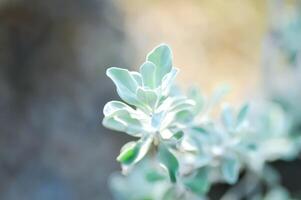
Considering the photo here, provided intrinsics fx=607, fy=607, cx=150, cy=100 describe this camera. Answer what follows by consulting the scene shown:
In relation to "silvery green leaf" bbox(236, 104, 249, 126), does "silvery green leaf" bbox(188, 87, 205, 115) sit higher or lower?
higher

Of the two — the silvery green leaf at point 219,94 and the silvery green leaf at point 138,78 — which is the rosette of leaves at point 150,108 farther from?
the silvery green leaf at point 219,94

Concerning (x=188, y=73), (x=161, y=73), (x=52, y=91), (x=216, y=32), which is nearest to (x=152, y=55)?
(x=161, y=73)

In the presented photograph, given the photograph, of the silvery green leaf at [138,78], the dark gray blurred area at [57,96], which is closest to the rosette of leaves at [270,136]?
the silvery green leaf at [138,78]

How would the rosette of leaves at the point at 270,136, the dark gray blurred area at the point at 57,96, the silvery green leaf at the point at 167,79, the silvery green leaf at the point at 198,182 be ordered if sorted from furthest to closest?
the dark gray blurred area at the point at 57,96 → the rosette of leaves at the point at 270,136 → the silvery green leaf at the point at 198,182 → the silvery green leaf at the point at 167,79

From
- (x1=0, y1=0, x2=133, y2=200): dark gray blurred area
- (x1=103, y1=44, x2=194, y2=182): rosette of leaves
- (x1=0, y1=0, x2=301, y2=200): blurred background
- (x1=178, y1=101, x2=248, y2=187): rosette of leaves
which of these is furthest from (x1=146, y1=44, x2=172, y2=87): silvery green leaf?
(x1=0, y1=0, x2=133, y2=200): dark gray blurred area

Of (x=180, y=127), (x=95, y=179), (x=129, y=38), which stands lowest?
(x=180, y=127)

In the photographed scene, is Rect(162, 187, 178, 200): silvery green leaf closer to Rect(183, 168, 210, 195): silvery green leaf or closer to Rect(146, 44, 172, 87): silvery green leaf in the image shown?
Rect(183, 168, 210, 195): silvery green leaf

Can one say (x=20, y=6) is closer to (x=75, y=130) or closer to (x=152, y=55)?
(x=75, y=130)

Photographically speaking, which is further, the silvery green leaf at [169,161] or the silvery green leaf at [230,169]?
the silvery green leaf at [230,169]
